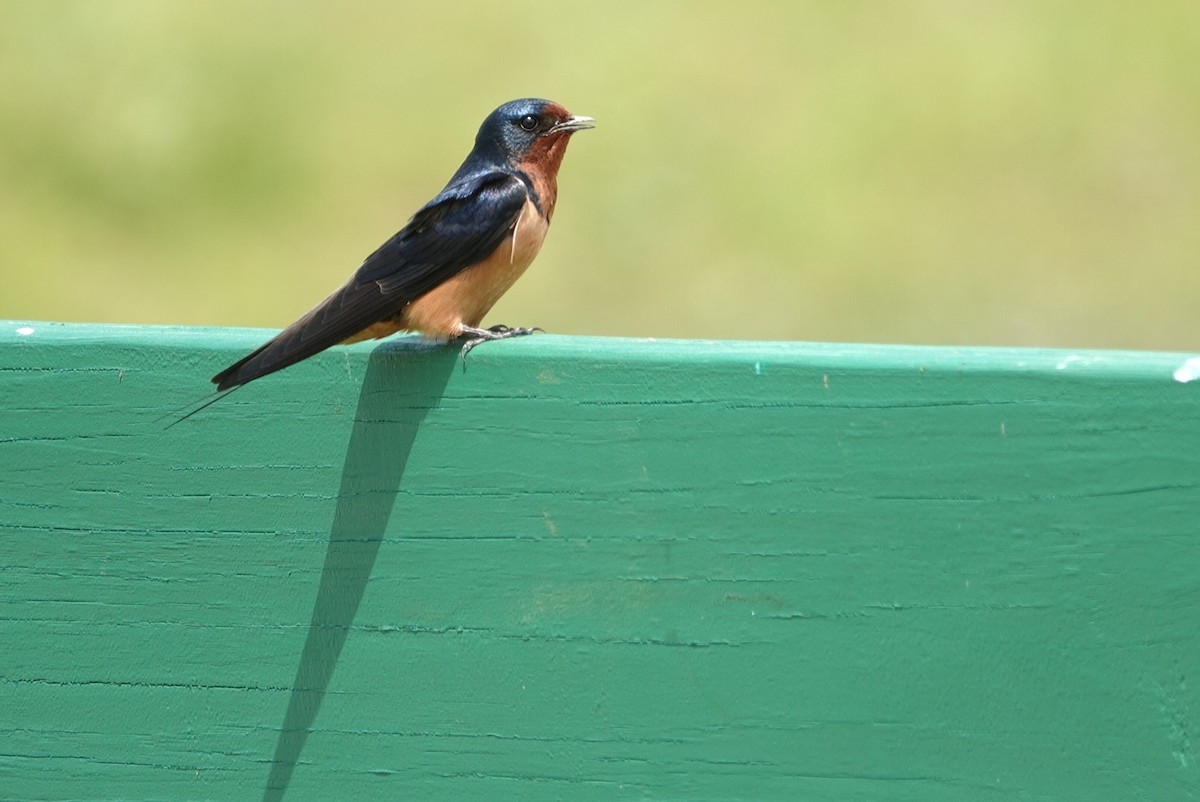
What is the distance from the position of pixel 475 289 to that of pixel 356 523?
42.4 inches

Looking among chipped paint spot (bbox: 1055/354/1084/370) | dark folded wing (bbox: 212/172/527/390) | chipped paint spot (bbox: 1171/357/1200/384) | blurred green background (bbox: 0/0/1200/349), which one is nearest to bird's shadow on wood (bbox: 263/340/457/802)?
dark folded wing (bbox: 212/172/527/390)

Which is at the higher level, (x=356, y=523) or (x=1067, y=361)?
(x=1067, y=361)

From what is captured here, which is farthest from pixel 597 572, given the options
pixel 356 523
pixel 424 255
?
pixel 424 255

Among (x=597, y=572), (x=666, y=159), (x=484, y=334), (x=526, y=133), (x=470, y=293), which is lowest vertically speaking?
(x=597, y=572)

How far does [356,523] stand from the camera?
1.93 metres

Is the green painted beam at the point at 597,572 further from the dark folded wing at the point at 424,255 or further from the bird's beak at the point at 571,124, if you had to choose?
the bird's beak at the point at 571,124

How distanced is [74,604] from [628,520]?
655 mm

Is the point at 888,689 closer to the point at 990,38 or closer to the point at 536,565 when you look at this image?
the point at 536,565

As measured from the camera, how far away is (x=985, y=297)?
6383 mm

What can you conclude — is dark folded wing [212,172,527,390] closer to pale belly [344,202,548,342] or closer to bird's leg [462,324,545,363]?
pale belly [344,202,548,342]

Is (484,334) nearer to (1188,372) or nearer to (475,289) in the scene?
(475,289)

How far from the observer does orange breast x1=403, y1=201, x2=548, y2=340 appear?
2674mm

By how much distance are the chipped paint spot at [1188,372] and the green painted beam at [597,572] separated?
0.01 m

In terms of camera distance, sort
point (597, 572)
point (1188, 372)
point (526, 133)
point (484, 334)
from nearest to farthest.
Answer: point (1188, 372) < point (597, 572) < point (484, 334) < point (526, 133)
